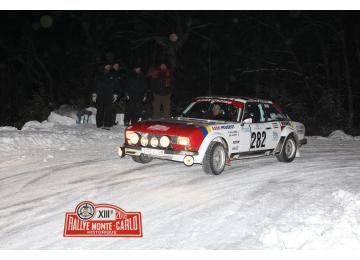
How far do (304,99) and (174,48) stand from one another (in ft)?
21.0

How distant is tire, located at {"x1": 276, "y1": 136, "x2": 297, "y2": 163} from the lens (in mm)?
10328

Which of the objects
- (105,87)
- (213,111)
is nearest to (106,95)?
(105,87)

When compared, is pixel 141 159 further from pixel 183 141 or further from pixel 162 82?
pixel 162 82

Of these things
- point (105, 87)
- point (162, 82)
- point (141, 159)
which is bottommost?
point (141, 159)

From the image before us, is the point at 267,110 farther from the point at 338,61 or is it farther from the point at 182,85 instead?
the point at 182,85

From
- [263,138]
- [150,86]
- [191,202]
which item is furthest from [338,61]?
[191,202]

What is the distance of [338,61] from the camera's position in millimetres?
20266

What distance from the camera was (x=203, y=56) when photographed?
26297mm

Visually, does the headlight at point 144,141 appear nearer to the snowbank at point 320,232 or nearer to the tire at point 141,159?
the tire at point 141,159

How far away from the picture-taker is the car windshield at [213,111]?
9469mm

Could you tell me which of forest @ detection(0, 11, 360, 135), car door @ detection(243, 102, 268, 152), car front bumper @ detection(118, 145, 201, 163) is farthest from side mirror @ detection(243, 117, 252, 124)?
forest @ detection(0, 11, 360, 135)

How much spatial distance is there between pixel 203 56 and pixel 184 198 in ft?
65.1

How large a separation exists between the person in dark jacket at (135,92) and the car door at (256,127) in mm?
5852

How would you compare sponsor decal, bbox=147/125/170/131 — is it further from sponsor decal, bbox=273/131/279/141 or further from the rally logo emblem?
the rally logo emblem
